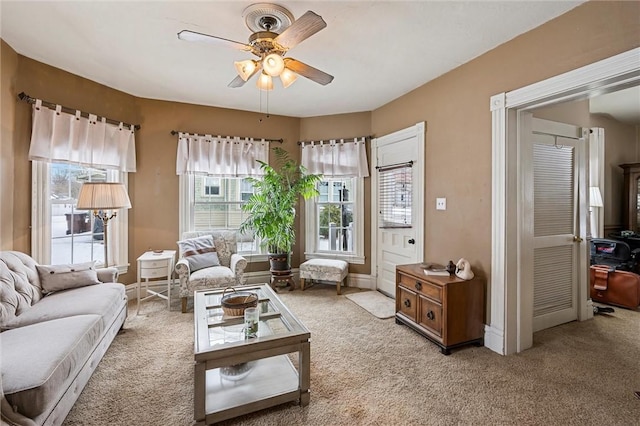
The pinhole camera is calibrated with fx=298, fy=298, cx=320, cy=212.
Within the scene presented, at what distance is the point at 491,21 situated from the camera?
224cm

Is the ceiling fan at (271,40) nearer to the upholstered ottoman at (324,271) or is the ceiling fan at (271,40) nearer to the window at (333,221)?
the window at (333,221)

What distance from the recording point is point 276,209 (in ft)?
13.7

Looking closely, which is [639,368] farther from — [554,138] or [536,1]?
[536,1]

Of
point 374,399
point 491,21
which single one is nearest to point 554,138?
point 491,21

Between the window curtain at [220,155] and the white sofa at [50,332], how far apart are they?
1.76 meters

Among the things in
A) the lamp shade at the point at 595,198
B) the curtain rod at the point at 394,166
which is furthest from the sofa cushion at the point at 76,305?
the lamp shade at the point at 595,198

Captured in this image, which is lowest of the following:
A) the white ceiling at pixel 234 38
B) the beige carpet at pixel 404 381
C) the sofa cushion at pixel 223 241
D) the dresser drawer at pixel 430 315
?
the beige carpet at pixel 404 381

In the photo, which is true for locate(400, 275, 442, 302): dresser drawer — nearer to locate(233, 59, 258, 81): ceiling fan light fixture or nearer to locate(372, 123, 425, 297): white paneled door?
locate(372, 123, 425, 297): white paneled door

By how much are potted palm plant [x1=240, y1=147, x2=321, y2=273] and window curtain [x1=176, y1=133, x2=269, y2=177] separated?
0.23 m

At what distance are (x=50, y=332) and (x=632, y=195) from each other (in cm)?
719

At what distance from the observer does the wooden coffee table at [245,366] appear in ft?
5.52

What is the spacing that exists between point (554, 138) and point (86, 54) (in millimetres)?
4641

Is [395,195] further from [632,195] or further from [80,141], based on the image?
[632,195]

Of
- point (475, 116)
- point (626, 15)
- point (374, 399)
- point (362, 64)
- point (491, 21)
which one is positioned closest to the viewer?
point (626, 15)
